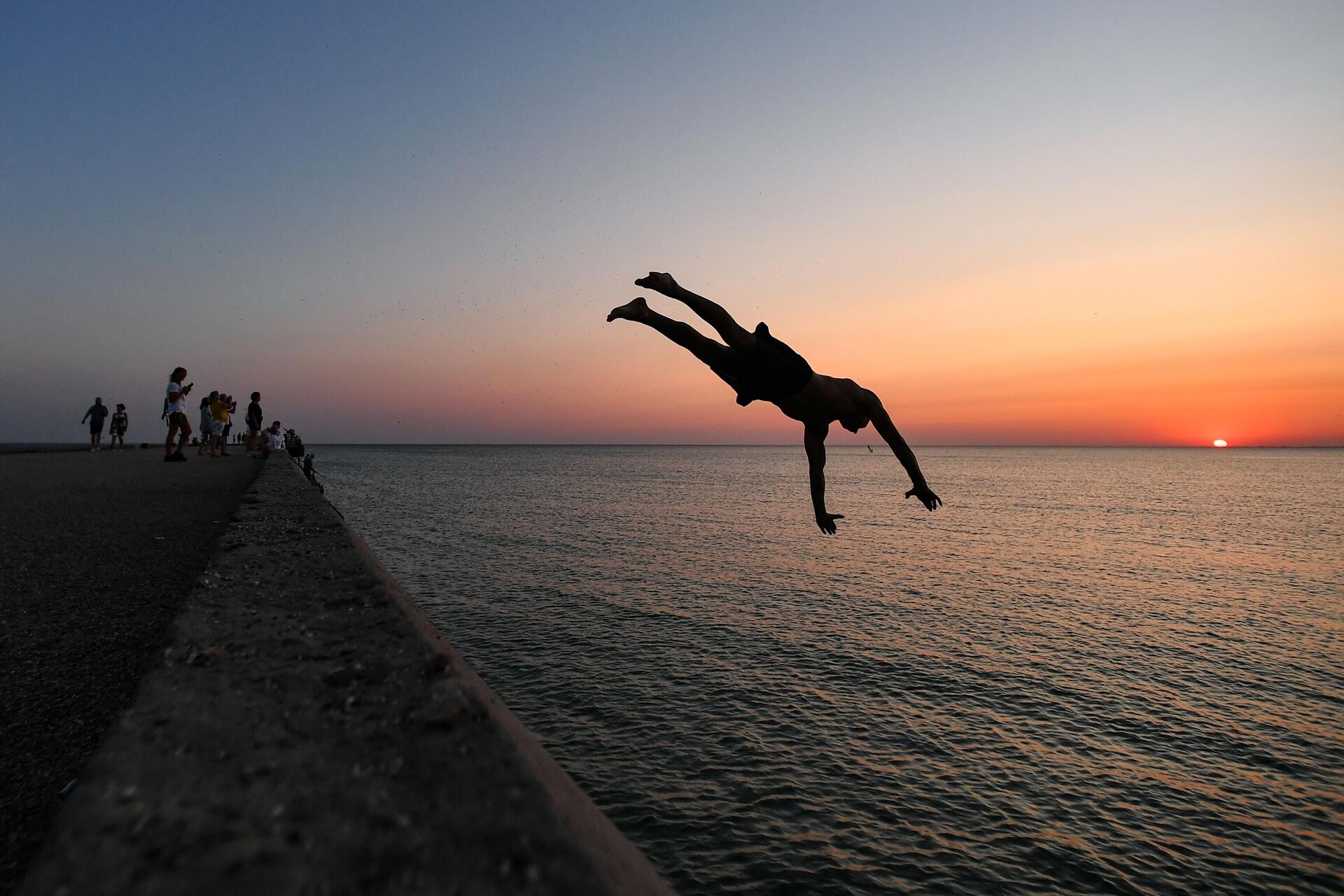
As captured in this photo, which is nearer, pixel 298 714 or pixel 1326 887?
pixel 298 714

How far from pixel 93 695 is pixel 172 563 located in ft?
12.9

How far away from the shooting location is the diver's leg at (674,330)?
5.38 meters

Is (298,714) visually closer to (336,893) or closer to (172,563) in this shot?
(336,893)

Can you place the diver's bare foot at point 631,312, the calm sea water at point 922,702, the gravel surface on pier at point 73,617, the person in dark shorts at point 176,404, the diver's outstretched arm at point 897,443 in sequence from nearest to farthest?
1. the gravel surface on pier at point 73,617
2. the diver's bare foot at point 631,312
3. the diver's outstretched arm at point 897,443
4. the calm sea water at point 922,702
5. the person in dark shorts at point 176,404

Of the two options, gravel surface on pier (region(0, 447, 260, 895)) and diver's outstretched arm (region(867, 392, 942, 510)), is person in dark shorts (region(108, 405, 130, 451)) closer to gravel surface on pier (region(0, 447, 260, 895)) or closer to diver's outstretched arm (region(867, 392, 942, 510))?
gravel surface on pier (region(0, 447, 260, 895))

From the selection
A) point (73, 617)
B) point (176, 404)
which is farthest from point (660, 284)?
point (176, 404)

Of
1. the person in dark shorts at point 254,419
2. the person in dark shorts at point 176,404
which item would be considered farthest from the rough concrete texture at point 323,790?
the person in dark shorts at point 254,419

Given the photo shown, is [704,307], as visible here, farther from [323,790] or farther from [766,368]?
[323,790]

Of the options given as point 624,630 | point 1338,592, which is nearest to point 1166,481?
point 1338,592

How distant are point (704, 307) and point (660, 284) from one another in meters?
0.40

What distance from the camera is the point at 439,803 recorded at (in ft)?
6.75

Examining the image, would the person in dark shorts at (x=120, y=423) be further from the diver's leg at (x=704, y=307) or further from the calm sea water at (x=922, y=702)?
the diver's leg at (x=704, y=307)

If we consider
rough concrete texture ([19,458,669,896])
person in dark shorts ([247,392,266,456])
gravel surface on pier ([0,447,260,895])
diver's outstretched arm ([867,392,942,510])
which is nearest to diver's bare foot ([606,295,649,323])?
diver's outstretched arm ([867,392,942,510])

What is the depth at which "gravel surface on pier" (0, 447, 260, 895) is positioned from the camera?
10.3 feet
